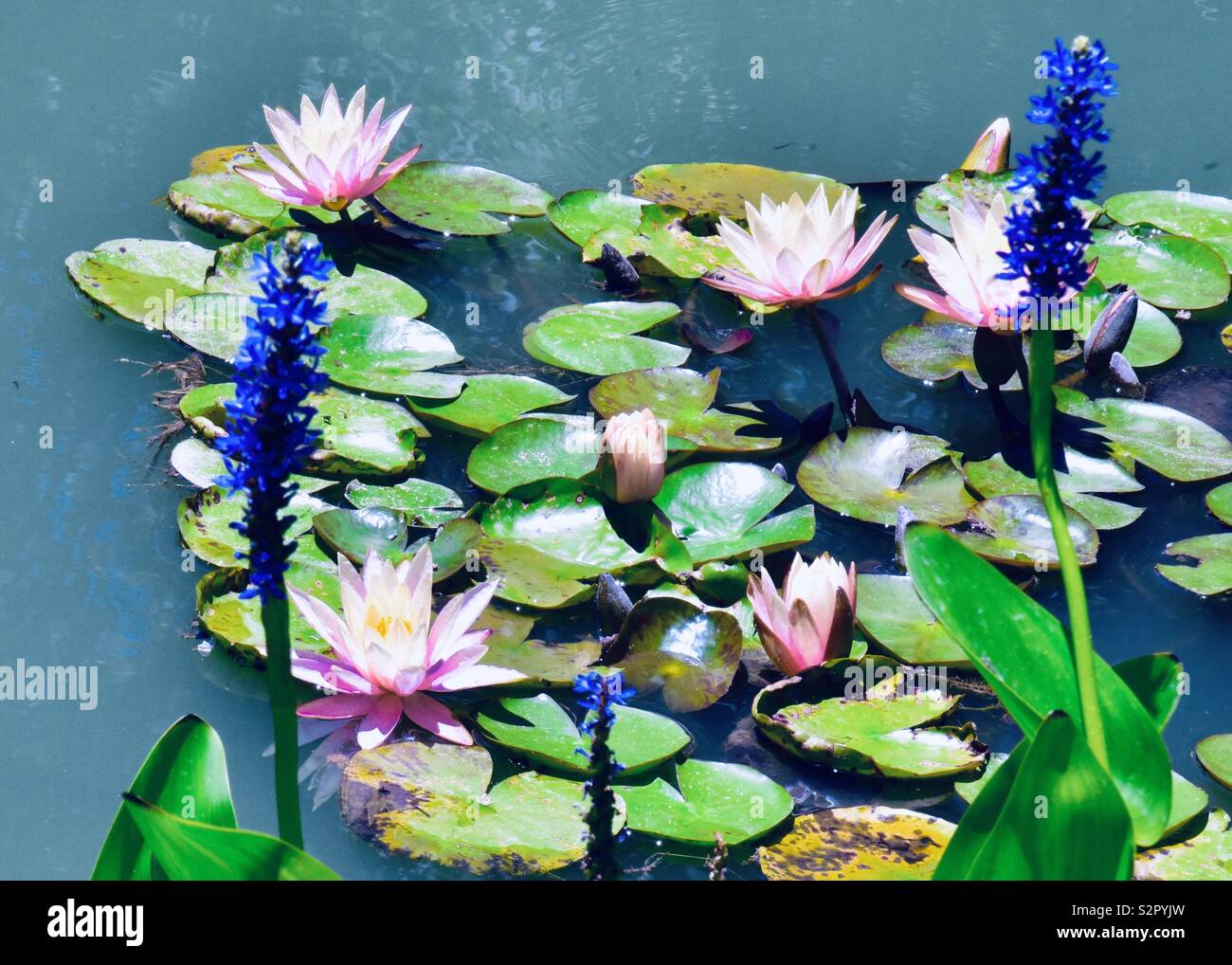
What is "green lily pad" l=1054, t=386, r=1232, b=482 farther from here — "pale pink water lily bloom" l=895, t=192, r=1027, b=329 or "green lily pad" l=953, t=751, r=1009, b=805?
"green lily pad" l=953, t=751, r=1009, b=805

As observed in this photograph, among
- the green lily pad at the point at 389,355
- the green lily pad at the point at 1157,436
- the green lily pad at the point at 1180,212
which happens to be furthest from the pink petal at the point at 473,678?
the green lily pad at the point at 1180,212

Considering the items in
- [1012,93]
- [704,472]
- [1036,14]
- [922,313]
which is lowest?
[704,472]

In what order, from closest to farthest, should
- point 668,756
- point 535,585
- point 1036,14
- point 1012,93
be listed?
point 668,756, point 535,585, point 1012,93, point 1036,14

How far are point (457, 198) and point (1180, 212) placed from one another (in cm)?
218

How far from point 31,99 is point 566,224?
1.83 meters

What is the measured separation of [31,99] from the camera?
4156mm

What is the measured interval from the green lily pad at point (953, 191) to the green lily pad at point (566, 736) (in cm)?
200

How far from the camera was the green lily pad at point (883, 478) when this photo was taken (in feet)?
9.84

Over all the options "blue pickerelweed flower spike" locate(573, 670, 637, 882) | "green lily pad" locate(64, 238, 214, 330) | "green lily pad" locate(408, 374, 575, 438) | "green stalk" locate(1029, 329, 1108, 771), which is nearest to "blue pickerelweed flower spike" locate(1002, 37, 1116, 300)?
"green stalk" locate(1029, 329, 1108, 771)

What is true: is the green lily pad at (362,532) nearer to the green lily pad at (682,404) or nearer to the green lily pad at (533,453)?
the green lily pad at (533,453)
